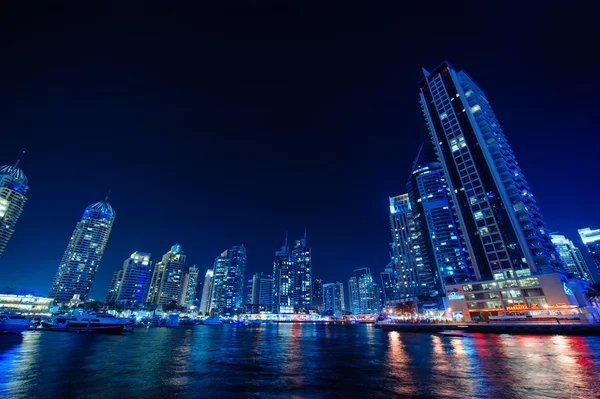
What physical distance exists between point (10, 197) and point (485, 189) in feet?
931

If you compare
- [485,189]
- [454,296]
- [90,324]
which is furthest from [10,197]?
[485,189]

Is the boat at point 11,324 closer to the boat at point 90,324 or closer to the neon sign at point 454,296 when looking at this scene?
the boat at point 90,324

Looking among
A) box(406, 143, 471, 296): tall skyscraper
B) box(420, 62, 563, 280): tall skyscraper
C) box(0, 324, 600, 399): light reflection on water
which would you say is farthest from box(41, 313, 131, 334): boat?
box(406, 143, 471, 296): tall skyscraper

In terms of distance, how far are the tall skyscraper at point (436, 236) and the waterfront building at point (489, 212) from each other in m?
45.3

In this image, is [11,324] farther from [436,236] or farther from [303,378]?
[436,236]

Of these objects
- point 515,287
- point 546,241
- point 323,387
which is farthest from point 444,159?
point 323,387

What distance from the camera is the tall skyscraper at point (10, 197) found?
555ft

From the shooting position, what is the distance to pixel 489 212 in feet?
373

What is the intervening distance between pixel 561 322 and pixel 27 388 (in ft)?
387

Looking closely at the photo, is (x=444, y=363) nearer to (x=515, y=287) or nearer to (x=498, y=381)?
(x=498, y=381)

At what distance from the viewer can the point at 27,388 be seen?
19.5m

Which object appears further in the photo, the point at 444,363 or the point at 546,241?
the point at 546,241

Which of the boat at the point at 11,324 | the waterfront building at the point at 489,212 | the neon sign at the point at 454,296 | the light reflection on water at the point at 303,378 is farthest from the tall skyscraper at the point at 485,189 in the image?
the boat at the point at 11,324

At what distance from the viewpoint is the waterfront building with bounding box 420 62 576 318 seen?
98.9 meters
